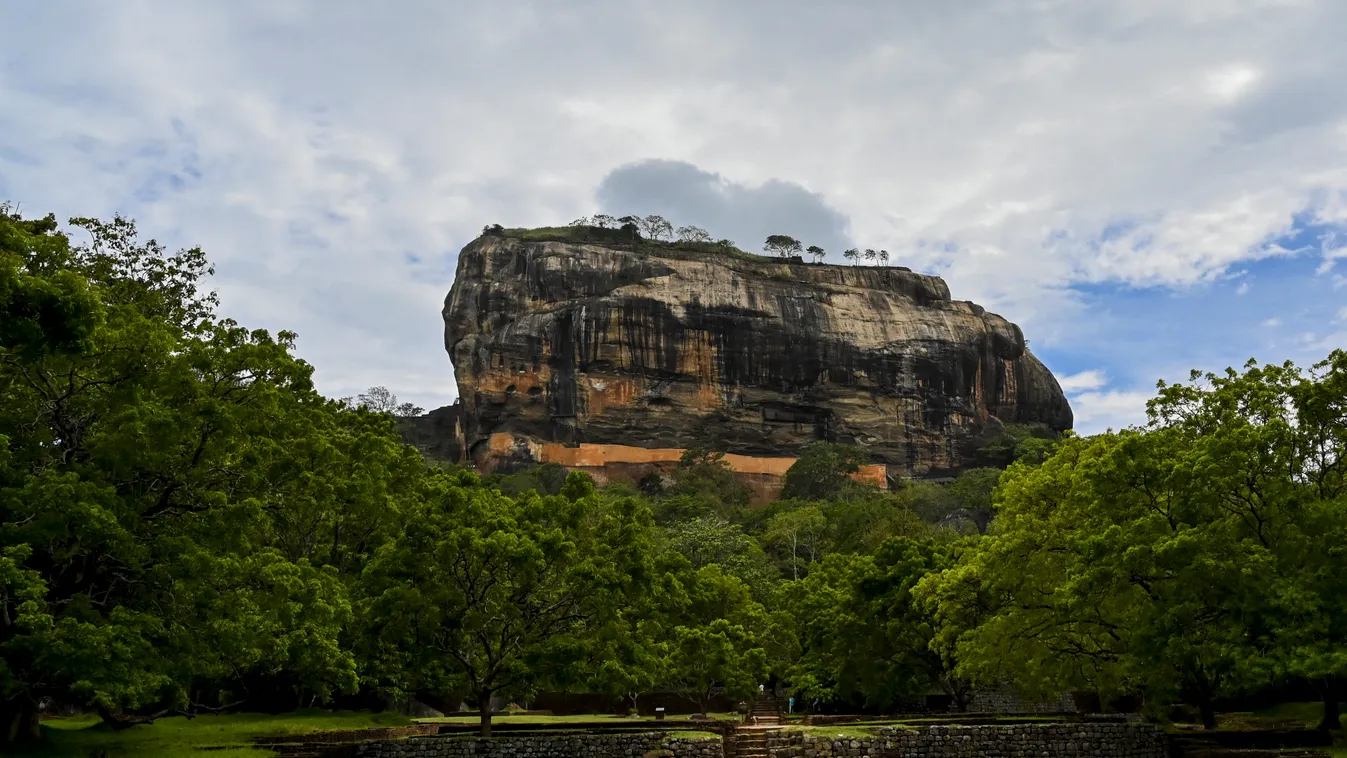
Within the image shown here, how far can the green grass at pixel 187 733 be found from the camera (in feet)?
61.0

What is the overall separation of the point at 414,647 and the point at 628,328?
242 ft

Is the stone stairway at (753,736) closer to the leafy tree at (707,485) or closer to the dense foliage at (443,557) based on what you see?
the dense foliage at (443,557)

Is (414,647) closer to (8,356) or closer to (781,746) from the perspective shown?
(781,746)

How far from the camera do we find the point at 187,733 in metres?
21.7

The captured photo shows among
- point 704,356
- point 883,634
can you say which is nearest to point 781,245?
point 704,356

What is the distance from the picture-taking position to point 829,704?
1353 inches

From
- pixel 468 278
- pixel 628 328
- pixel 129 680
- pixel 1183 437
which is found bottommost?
pixel 129 680

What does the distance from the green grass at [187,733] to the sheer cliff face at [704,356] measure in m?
69.7

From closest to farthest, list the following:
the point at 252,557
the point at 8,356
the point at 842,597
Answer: the point at 8,356 → the point at 252,557 → the point at 842,597

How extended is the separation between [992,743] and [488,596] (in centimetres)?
1104

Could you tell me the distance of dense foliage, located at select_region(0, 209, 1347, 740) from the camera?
1677cm

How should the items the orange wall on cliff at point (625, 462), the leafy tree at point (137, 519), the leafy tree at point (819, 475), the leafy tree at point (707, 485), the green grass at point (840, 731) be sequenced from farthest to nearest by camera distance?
the orange wall on cliff at point (625, 462) → the leafy tree at point (819, 475) → the leafy tree at point (707, 485) → the green grass at point (840, 731) → the leafy tree at point (137, 519)

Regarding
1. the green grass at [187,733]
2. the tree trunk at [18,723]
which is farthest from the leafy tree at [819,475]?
the tree trunk at [18,723]

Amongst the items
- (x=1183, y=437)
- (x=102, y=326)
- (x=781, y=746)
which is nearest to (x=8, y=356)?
(x=102, y=326)
